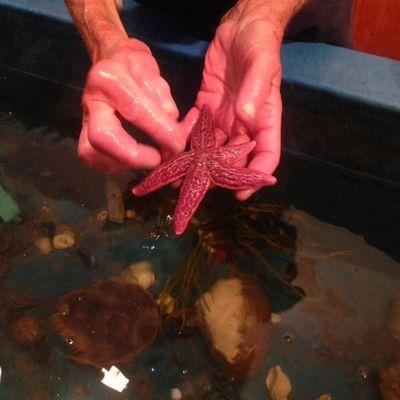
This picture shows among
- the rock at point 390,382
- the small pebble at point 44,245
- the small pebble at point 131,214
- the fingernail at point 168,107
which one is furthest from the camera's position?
the small pebble at point 131,214

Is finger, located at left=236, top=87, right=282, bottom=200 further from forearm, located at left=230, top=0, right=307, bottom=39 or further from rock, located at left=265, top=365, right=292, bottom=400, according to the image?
rock, located at left=265, top=365, right=292, bottom=400

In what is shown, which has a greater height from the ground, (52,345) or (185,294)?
A: (185,294)

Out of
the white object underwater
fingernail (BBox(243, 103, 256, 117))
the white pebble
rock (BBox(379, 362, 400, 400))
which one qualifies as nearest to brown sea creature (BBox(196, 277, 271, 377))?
the white pebble

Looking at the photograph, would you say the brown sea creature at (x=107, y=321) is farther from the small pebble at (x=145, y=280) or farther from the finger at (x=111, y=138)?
the finger at (x=111, y=138)

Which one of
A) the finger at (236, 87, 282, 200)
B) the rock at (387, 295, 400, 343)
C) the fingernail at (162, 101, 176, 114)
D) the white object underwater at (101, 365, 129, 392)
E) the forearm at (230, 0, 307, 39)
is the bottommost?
the white object underwater at (101, 365, 129, 392)

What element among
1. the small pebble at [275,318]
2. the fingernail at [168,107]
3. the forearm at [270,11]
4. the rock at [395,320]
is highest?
the forearm at [270,11]

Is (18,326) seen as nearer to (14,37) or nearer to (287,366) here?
(287,366)

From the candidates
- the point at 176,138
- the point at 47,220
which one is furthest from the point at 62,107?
the point at 176,138

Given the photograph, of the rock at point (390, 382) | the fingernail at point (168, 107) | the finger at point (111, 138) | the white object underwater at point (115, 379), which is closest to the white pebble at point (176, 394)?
the white object underwater at point (115, 379)
